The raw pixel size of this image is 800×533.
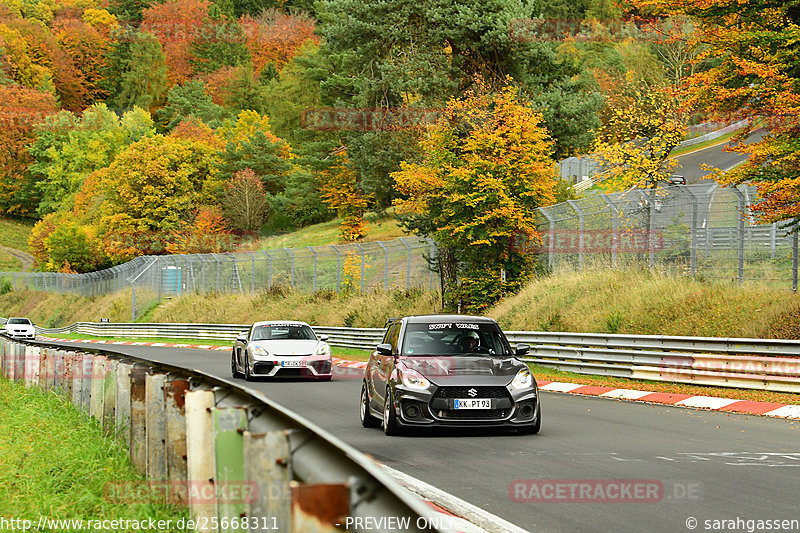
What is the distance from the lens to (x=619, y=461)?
10594mm

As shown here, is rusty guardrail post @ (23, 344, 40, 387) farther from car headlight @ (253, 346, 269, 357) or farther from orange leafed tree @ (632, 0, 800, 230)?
orange leafed tree @ (632, 0, 800, 230)

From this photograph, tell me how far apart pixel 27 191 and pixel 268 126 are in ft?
126

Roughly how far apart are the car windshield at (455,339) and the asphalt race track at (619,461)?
1172 mm

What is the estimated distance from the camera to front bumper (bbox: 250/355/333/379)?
23.5m

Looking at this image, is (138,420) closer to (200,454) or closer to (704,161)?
(200,454)

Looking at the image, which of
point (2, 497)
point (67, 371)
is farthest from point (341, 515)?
point (67, 371)

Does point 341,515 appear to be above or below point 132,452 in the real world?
above

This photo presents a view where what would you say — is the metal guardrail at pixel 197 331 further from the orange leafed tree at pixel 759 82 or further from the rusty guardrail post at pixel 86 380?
the rusty guardrail post at pixel 86 380

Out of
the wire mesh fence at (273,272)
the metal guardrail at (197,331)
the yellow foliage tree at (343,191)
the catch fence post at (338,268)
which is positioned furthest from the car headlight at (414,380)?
the yellow foliage tree at (343,191)

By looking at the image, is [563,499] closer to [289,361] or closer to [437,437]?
[437,437]

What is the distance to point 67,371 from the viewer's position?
14195 mm

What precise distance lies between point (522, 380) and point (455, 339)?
5.13 feet

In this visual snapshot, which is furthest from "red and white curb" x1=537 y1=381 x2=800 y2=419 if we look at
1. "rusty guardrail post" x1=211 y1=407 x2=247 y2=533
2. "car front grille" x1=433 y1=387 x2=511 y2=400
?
"rusty guardrail post" x1=211 y1=407 x2=247 y2=533

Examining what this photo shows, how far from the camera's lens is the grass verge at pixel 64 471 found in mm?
7203
